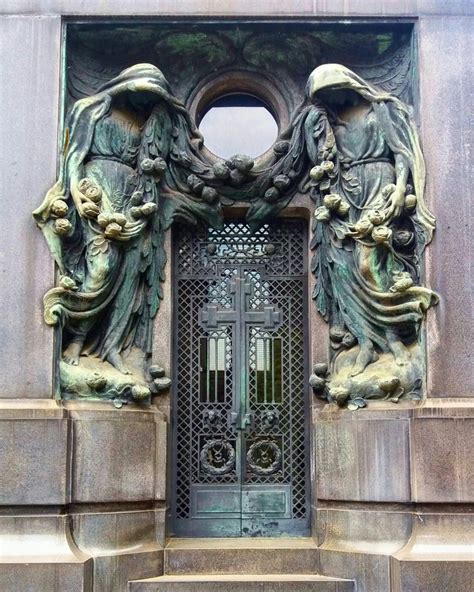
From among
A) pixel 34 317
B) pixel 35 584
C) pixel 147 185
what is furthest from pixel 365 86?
pixel 35 584

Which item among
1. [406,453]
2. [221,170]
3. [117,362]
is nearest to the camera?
[406,453]

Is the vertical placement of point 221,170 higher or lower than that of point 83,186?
higher

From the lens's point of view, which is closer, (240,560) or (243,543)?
(240,560)

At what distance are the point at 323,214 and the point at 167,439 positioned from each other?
273cm

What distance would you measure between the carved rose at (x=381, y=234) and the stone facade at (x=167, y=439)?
0.43 meters

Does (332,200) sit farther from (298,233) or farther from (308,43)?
(308,43)

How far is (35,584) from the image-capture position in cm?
713

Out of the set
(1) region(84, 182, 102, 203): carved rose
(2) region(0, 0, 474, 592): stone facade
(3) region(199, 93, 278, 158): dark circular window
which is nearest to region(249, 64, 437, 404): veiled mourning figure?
(2) region(0, 0, 474, 592): stone facade

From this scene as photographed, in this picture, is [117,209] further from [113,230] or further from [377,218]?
[377,218]

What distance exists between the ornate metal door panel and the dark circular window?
2.84 feet

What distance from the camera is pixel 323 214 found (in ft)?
27.2

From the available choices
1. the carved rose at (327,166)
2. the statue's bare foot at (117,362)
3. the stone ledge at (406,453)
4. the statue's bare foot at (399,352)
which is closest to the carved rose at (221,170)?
the carved rose at (327,166)

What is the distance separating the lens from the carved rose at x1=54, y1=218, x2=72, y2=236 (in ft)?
25.9

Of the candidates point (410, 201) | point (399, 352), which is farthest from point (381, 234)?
point (399, 352)
